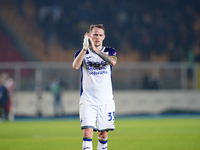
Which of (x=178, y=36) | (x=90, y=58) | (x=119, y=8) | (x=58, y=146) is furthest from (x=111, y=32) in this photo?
(x=90, y=58)

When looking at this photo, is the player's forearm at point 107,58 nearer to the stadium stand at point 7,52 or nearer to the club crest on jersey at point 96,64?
the club crest on jersey at point 96,64

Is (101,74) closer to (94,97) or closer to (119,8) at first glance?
(94,97)

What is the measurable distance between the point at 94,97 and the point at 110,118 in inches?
16.1

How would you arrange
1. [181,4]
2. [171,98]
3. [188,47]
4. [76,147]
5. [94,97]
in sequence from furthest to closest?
[181,4] → [188,47] → [171,98] → [76,147] → [94,97]

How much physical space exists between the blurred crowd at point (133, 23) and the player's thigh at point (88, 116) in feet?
84.8

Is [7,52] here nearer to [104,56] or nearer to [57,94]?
[57,94]

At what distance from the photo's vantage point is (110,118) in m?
6.40

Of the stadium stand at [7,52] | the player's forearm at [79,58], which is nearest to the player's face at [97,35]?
the player's forearm at [79,58]

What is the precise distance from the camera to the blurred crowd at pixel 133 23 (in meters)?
33.3

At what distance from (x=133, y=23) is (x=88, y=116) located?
28.6 m

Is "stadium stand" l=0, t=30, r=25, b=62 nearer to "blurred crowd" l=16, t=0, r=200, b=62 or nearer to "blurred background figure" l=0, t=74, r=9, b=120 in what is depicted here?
"blurred crowd" l=16, t=0, r=200, b=62

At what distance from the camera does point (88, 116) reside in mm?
6203

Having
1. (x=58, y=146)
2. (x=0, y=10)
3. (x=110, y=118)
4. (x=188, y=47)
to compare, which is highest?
(x=0, y=10)

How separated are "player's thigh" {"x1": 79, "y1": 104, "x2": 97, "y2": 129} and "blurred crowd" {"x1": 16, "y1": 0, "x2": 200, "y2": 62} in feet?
84.8
